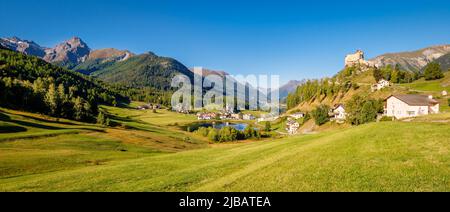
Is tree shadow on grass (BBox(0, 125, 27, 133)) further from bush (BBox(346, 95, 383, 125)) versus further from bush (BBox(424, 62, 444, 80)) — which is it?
bush (BBox(424, 62, 444, 80))

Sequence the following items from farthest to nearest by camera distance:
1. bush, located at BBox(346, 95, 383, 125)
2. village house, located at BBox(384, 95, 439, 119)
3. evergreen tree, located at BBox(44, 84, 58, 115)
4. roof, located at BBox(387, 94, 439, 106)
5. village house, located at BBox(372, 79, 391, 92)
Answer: village house, located at BBox(372, 79, 391, 92) → bush, located at BBox(346, 95, 383, 125) → evergreen tree, located at BBox(44, 84, 58, 115) → roof, located at BBox(387, 94, 439, 106) → village house, located at BBox(384, 95, 439, 119)

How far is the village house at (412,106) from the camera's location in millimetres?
96688

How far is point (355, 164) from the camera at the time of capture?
19.3 m

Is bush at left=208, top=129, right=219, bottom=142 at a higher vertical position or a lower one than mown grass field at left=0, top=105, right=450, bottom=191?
lower

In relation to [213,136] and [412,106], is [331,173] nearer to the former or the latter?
[412,106]

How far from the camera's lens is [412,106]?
9669 centimetres

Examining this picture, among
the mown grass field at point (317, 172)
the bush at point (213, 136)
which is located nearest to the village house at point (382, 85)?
the bush at point (213, 136)

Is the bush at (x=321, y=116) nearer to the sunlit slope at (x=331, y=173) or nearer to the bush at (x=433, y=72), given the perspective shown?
the bush at (x=433, y=72)

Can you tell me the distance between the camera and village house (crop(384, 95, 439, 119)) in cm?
9669

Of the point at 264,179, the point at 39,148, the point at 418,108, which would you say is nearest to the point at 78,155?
the point at 39,148

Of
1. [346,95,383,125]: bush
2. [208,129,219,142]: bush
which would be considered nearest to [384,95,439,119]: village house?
[346,95,383,125]: bush

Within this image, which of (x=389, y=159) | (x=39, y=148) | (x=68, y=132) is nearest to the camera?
(x=389, y=159)
